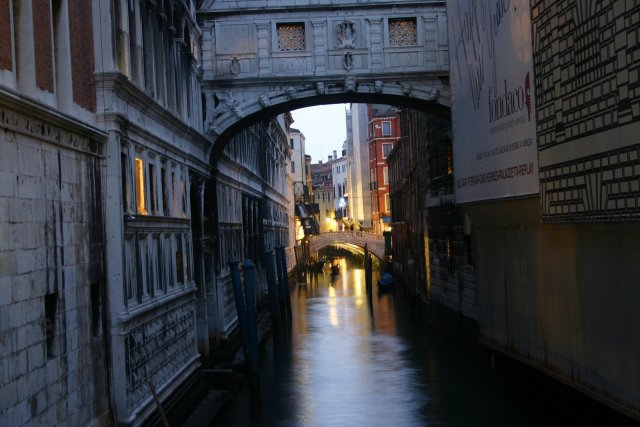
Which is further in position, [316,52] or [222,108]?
[222,108]

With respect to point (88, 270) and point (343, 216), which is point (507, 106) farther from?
point (343, 216)

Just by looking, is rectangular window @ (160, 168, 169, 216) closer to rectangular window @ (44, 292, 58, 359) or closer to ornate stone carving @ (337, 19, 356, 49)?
rectangular window @ (44, 292, 58, 359)

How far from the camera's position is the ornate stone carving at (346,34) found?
19.5m

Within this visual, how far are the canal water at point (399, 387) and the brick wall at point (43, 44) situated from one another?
7.04m

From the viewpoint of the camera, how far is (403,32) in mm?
19625

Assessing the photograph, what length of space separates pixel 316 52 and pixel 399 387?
291 inches

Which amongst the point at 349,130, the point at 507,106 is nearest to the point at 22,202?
the point at 507,106

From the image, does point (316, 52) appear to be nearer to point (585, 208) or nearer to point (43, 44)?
point (585, 208)

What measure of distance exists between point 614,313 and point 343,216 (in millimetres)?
95769

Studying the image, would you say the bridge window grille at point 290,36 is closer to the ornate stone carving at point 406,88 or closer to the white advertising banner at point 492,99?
the ornate stone carving at point 406,88

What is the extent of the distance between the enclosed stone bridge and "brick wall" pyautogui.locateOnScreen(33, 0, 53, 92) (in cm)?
1060

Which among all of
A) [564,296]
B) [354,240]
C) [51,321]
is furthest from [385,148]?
[51,321]

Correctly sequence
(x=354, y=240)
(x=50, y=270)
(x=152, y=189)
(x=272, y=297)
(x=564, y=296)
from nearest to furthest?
(x=50, y=270)
(x=564, y=296)
(x=152, y=189)
(x=272, y=297)
(x=354, y=240)

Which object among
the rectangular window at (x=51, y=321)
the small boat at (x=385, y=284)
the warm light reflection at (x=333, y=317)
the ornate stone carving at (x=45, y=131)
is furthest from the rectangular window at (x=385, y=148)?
the rectangular window at (x=51, y=321)
